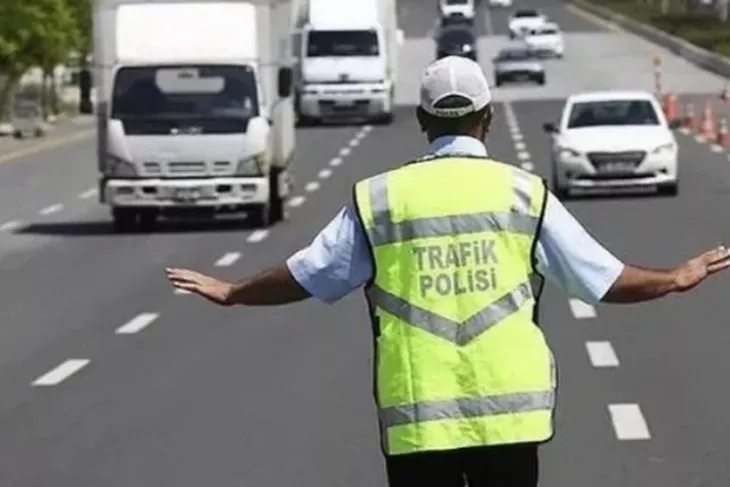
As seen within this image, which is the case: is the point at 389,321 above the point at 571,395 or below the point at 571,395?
above

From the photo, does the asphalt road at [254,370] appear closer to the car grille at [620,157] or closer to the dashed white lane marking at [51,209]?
the car grille at [620,157]

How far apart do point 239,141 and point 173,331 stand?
33.4 feet

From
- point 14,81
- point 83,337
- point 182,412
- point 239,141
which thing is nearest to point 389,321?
point 182,412

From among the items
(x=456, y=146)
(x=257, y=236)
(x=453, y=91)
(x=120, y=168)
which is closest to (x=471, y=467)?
(x=456, y=146)

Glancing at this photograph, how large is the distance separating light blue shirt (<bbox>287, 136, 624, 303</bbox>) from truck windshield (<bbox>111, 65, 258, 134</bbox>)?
22.8 metres

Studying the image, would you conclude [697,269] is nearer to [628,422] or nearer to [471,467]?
[471,467]

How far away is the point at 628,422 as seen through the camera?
12.9 metres

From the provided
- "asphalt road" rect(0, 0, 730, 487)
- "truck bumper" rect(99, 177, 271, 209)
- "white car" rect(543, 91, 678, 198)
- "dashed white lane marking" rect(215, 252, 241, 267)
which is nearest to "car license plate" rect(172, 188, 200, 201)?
"truck bumper" rect(99, 177, 271, 209)

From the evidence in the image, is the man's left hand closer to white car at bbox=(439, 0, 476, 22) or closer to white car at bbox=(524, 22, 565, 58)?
white car at bbox=(524, 22, 565, 58)

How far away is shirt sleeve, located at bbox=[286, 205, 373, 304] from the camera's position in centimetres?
591

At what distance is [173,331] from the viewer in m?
18.5

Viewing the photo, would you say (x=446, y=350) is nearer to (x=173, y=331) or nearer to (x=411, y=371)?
(x=411, y=371)

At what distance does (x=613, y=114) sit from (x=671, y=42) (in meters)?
61.9

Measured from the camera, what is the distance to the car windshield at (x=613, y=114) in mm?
33125
